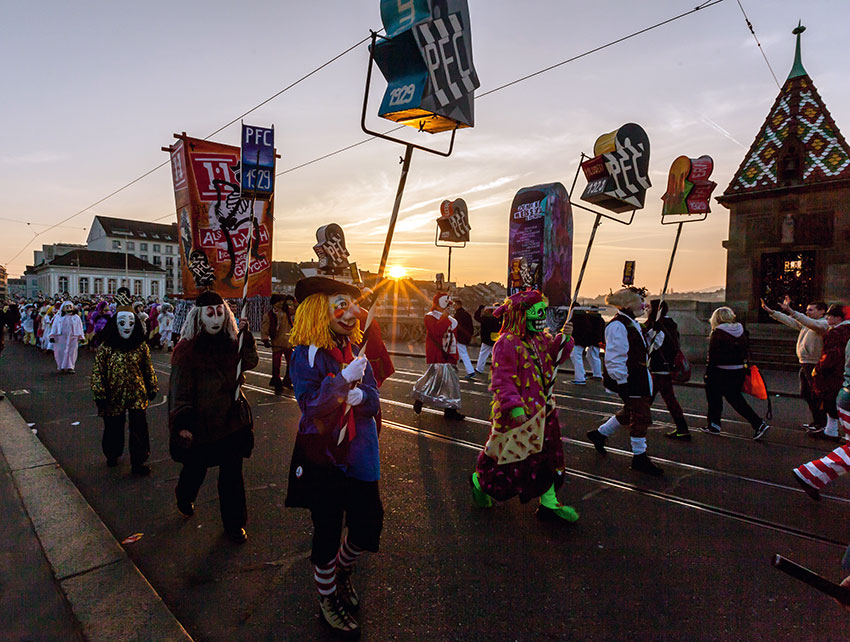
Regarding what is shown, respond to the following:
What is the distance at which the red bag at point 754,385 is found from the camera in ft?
19.8

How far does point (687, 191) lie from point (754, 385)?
2592mm

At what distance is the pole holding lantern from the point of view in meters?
5.61

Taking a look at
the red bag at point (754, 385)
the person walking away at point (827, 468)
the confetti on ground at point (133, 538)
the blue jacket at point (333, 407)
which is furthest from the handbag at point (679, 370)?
the confetti on ground at point (133, 538)

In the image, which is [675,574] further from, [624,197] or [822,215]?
[822,215]

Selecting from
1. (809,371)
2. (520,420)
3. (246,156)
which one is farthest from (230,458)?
(809,371)

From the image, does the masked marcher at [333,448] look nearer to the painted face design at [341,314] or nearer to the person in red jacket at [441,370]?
the painted face design at [341,314]

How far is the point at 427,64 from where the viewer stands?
2977 millimetres

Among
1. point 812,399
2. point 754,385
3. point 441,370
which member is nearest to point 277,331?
point 441,370

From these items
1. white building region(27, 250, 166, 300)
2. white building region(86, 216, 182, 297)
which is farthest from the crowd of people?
white building region(86, 216, 182, 297)

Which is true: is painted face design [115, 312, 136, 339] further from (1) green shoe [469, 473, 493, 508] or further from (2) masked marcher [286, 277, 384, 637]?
(1) green shoe [469, 473, 493, 508]

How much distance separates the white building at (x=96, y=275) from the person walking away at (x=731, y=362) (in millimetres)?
74848

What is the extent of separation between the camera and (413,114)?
3057 millimetres

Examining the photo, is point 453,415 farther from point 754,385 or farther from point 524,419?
point 754,385

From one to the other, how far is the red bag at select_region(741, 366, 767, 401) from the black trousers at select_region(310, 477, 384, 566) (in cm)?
564
